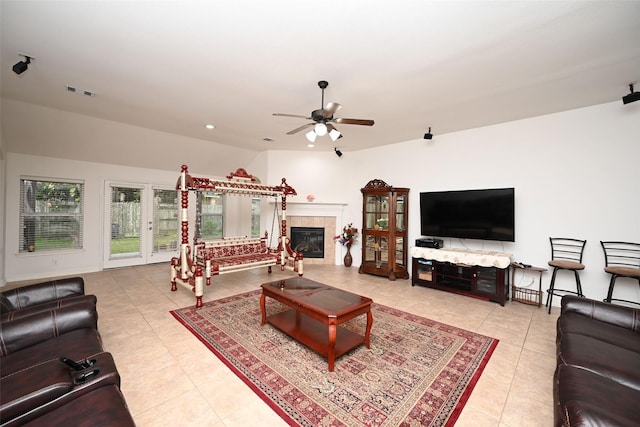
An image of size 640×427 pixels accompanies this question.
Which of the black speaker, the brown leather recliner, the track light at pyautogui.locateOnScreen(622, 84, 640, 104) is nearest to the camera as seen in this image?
the brown leather recliner

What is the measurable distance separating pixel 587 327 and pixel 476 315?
150 cm

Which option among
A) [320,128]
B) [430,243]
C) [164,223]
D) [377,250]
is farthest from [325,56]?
[164,223]

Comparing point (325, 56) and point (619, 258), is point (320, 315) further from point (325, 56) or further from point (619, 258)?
point (619, 258)

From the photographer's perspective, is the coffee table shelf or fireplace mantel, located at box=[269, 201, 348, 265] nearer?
the coffee table shelf

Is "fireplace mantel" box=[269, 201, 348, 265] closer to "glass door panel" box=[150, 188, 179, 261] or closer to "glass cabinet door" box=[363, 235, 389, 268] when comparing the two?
"glass cabinet door" box=[363, 235, 389, 268]

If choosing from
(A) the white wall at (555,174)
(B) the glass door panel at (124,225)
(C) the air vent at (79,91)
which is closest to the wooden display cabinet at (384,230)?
(A) the white wall at (555,174)

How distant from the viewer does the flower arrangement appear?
6.21 m

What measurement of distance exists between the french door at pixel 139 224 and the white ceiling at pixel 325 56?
2.32 meters

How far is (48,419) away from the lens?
119 cm

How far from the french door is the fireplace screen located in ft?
9.96

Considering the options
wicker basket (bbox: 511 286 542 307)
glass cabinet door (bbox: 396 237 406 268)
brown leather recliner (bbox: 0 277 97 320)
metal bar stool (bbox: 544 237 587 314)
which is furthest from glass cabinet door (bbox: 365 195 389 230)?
brown leather recliner (bbox: 0 277 97 320)

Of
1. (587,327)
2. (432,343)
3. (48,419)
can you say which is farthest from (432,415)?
(48,419)

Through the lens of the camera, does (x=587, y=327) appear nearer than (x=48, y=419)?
No

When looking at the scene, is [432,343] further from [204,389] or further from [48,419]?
[48,419]
